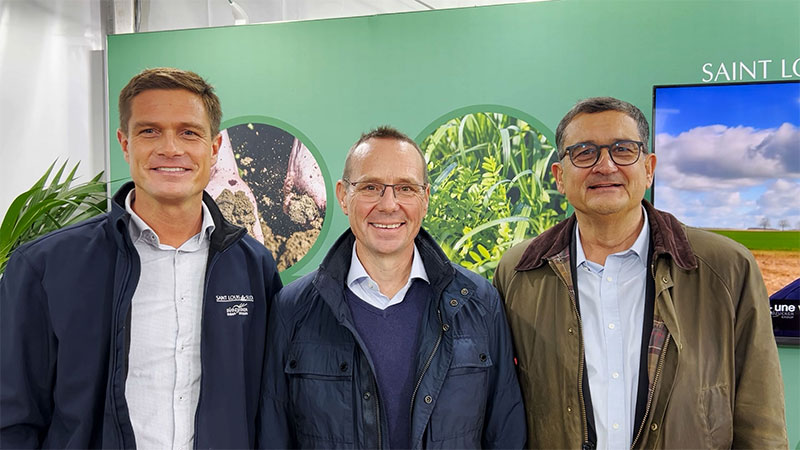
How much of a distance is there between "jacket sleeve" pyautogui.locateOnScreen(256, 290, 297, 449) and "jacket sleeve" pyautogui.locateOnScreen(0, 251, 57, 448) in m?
0.60

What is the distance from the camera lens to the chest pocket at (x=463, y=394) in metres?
2.04

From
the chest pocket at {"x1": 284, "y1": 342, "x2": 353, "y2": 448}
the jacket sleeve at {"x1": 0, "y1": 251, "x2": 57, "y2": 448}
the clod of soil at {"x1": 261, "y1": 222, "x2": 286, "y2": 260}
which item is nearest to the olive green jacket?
the chest pocket at {"x1": 284, "y1": 342, "x2": 353, "y2": 448}

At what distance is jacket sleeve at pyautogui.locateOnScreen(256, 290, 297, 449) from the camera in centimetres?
214

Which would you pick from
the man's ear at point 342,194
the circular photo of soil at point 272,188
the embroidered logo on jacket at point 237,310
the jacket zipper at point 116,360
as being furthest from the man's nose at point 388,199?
the circular photo of soil at point 272,188

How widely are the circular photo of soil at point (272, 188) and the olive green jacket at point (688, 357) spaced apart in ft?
6.97

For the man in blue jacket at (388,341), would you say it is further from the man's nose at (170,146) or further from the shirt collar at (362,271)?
the man's nose at (170,146)

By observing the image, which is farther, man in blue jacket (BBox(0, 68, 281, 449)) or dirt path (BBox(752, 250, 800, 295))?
dirt path (BBox(752, 250, 800, 295))

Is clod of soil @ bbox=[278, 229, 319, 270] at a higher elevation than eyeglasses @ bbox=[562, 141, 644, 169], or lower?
lower

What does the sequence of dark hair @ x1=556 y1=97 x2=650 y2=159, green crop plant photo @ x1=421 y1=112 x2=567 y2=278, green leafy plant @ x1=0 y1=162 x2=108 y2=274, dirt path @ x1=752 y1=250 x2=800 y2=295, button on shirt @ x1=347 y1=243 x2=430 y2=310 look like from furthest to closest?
green crop plant photo @ x1=421 y1=112 x2=567 y2=278
green leafy plant @ x1=0 y1=162 x2=108 y2=274
dirt path @ x1=752 y1=250 x2=800 y2=295
dark hair @ x1=556 y1=97 x2=650 y2=159
button on shirt @ x1=347 y1=243 x2=430 y2=310

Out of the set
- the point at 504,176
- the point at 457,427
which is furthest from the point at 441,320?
the point at 504,176

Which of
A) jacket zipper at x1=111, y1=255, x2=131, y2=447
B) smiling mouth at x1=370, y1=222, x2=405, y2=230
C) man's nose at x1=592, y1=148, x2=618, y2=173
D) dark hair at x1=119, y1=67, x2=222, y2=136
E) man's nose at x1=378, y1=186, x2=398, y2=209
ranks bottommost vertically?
jacket zipper at x1=111, y1=255, x2=131, y2=447

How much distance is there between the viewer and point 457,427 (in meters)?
2.06

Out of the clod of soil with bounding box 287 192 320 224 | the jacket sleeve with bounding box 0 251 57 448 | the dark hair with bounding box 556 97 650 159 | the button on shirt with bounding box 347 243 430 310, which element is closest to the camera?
the jacket sleeve with bounding box 0 251 57 448

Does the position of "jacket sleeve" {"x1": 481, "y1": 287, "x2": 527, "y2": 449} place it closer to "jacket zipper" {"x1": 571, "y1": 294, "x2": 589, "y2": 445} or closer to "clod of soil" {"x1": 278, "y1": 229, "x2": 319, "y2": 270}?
"jacket zipper" {"x1": 571, "y1": 294, "x2": 589, "y2": 445}
